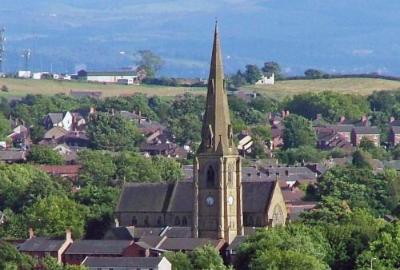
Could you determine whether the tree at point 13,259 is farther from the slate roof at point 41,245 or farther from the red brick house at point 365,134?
the red brick house at point 365,134

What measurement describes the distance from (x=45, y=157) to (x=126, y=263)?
1842 inches

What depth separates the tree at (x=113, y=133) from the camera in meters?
140

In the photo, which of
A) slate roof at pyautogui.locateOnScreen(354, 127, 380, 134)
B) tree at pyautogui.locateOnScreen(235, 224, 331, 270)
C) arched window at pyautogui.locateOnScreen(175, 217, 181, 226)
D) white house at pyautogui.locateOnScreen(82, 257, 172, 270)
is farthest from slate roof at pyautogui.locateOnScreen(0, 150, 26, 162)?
tree at pyautogui.locateOnScreen(235, 224, 331, 270)

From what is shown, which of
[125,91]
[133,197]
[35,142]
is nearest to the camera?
[133,197]

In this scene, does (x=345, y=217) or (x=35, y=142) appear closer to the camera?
(x=345, y=217)

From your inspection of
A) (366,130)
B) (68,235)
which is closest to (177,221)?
(68,235)

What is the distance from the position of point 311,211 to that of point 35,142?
62.2 m

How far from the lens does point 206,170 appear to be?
273 feet

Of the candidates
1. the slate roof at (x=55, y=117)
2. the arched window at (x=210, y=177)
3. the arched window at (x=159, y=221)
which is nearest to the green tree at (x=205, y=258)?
the arched window at (x=210, y=177)

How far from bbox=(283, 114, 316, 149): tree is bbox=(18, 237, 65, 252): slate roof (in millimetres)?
61519

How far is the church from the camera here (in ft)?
272

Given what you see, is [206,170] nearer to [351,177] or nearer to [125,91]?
[351,177]

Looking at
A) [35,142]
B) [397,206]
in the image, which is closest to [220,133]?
[397,206]

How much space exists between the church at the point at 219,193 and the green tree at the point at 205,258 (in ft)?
18.7
